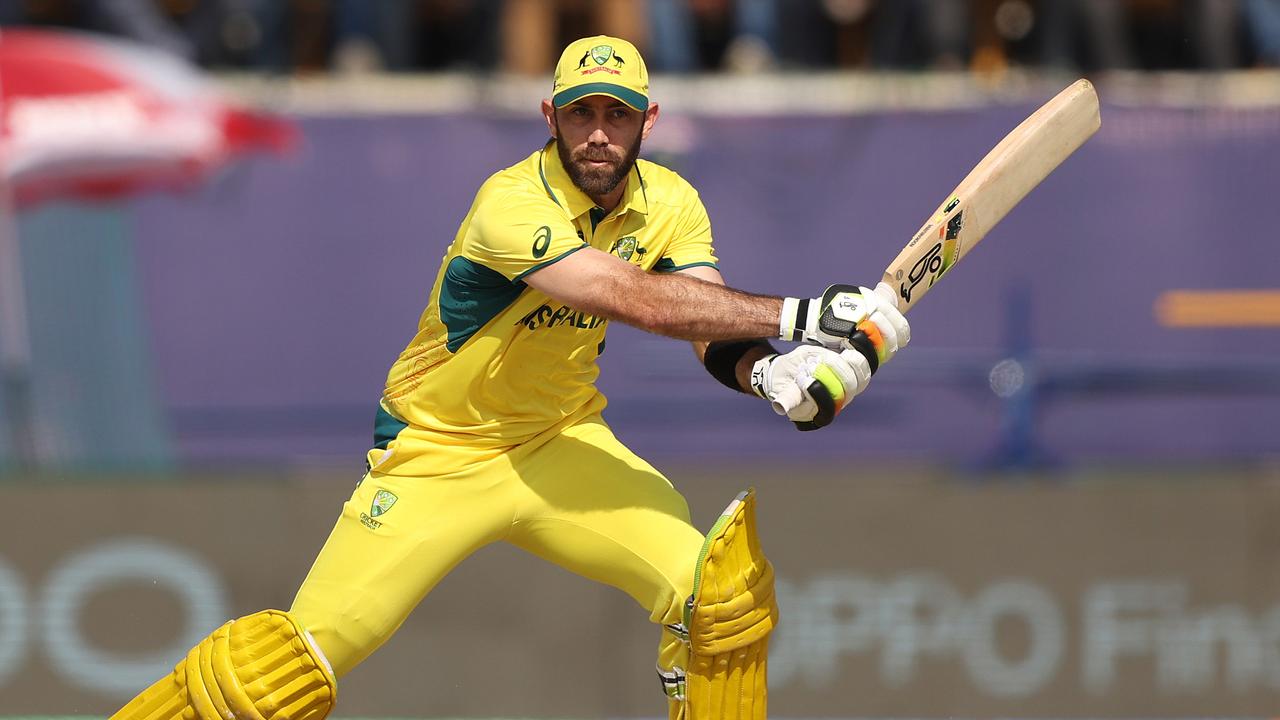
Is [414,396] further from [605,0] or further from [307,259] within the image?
[605,0]

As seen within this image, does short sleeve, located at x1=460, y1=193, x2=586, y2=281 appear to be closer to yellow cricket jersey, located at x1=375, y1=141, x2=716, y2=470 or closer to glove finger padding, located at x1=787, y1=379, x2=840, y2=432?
yellow cricket jersey, located at x1=375, y1=141, x2=716, y2=470

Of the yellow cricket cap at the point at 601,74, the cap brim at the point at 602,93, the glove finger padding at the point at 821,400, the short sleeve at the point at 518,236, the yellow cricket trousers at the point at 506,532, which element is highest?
the yellow cricket cap at the point at 601,74

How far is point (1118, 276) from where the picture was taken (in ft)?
25.9

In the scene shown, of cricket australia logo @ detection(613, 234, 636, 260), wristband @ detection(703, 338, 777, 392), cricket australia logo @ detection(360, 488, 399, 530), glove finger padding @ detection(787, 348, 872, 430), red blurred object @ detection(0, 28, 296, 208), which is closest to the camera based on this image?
glove finger padding @ detection(787, 348, 872, 430)

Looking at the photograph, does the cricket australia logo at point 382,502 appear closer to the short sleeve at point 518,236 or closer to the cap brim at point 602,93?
the short sleeve at point 518,236

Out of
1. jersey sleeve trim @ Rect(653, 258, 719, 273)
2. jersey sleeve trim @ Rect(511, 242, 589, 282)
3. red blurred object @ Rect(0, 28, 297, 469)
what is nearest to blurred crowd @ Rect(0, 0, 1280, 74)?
red blurred object @ Rect(0, 28, 297, 469)

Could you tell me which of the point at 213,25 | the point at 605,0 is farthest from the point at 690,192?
the point at 213,25

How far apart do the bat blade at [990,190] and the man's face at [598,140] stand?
742mm

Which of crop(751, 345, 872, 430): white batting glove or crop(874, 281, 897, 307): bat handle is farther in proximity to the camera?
crop(874, 281, 897, 307): bat handle

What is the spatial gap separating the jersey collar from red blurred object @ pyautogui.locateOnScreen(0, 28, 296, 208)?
3618 millimetres

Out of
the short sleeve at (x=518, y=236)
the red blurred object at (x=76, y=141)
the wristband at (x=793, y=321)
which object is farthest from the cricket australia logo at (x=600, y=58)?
the red blurred object at (x=76, y=141)

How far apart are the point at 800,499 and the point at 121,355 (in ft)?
10.1

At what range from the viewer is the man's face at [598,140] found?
4.57 metres

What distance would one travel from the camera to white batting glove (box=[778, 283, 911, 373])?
432 cm
